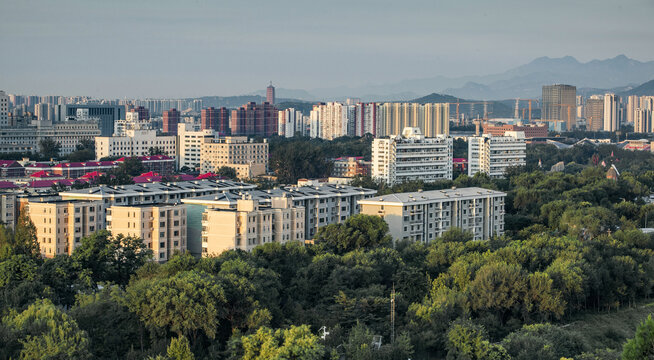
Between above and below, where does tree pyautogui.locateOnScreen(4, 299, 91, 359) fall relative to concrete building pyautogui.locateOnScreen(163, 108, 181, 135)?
below

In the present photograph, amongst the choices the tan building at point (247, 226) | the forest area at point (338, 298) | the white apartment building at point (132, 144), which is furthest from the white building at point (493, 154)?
the tan building at point (247, 226)

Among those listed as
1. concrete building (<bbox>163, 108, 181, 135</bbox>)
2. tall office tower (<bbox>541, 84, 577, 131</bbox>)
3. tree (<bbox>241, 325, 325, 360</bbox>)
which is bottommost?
tree (<bbox>241, 325, 325, 360</bbox>)

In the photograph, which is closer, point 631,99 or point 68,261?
point 68,261

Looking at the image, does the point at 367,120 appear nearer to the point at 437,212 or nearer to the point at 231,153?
the point at 231,153

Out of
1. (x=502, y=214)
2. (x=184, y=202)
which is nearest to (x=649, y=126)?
(x=502, y=214)

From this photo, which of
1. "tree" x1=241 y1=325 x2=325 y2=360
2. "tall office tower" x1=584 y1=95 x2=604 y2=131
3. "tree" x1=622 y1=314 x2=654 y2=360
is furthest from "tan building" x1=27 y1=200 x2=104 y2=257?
"tall office tower" x1=584 y1=95 x2=604 y2=131

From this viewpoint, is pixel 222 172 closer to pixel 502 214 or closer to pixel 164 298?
pixel 502 214

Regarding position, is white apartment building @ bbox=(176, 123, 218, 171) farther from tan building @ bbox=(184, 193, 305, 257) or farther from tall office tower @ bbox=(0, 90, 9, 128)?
tan building @ bbox=(184, 193, 305, 257)
